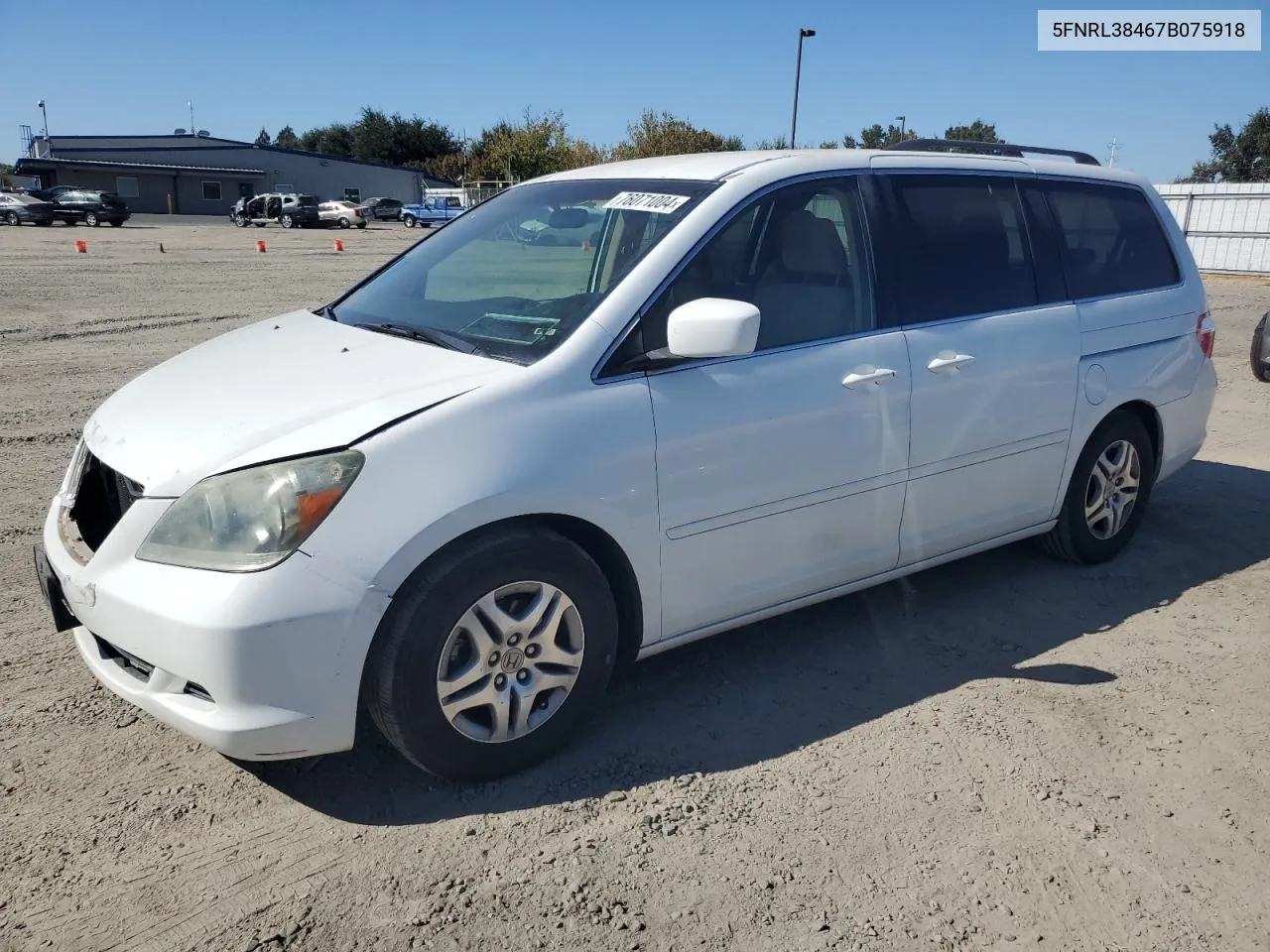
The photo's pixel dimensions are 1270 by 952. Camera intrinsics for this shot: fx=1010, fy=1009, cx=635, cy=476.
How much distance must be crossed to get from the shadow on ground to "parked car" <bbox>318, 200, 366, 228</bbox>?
1898 inches

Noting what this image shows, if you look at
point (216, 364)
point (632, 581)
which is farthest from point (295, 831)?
point (216, 364)

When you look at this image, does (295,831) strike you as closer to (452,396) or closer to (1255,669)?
(452,396)

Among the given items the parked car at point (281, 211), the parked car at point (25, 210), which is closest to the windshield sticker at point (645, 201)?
the parked car at point (25, 210)

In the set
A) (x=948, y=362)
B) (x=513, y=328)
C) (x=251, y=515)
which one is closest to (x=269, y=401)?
(x=251, y=515)

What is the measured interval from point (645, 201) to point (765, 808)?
2.08 meters

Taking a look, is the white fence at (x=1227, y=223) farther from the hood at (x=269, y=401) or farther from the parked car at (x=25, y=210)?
the parked car at (x=25, y=210)

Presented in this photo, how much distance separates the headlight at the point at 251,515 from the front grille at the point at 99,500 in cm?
21

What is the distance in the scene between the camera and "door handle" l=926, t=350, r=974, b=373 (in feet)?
12.5

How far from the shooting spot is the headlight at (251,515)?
102 inches

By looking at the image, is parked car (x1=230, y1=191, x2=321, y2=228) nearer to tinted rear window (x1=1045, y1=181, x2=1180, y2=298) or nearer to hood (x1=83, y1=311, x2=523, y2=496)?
tinted rear window (x1=1045, y1=181, x2=1180, y2=298)

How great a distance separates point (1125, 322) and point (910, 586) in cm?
156

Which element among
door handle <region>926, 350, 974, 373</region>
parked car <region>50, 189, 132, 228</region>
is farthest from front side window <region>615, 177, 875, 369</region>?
parked car <region>50, 189, 132, 228</region>

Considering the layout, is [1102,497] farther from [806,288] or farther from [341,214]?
[341,214]

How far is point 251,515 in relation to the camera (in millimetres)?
2623
